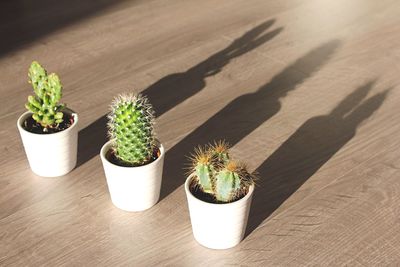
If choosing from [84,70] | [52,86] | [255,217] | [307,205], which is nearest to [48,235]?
[52,86]

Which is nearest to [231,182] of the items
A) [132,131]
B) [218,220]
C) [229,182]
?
[229,182]

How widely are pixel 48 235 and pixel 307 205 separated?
2.02 ft

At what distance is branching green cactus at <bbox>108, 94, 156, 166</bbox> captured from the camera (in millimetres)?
1398

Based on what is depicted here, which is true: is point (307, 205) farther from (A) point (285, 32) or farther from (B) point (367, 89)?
(A) point (285, 32)

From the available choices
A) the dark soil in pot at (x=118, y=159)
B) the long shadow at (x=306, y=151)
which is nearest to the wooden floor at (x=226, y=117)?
the long shadow at (x=306, y=151)

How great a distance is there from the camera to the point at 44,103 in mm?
1541

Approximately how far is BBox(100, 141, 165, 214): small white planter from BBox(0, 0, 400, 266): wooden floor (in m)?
0.03

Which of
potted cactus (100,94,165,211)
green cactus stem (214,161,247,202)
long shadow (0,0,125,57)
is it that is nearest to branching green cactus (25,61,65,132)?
potted cactus (100,94,165,211)

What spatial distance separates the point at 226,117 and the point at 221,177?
0.60m

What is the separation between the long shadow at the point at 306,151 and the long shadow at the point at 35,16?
107 cm

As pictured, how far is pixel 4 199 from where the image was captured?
5.14 feet

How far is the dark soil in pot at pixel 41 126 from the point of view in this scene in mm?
1580

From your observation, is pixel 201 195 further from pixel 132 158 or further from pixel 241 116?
pixel 241 116

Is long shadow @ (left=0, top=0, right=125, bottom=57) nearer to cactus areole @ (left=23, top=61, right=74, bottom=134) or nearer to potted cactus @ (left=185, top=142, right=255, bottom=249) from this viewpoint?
cactus areole @ (left=23, top=61, right=74, bottom=134)
